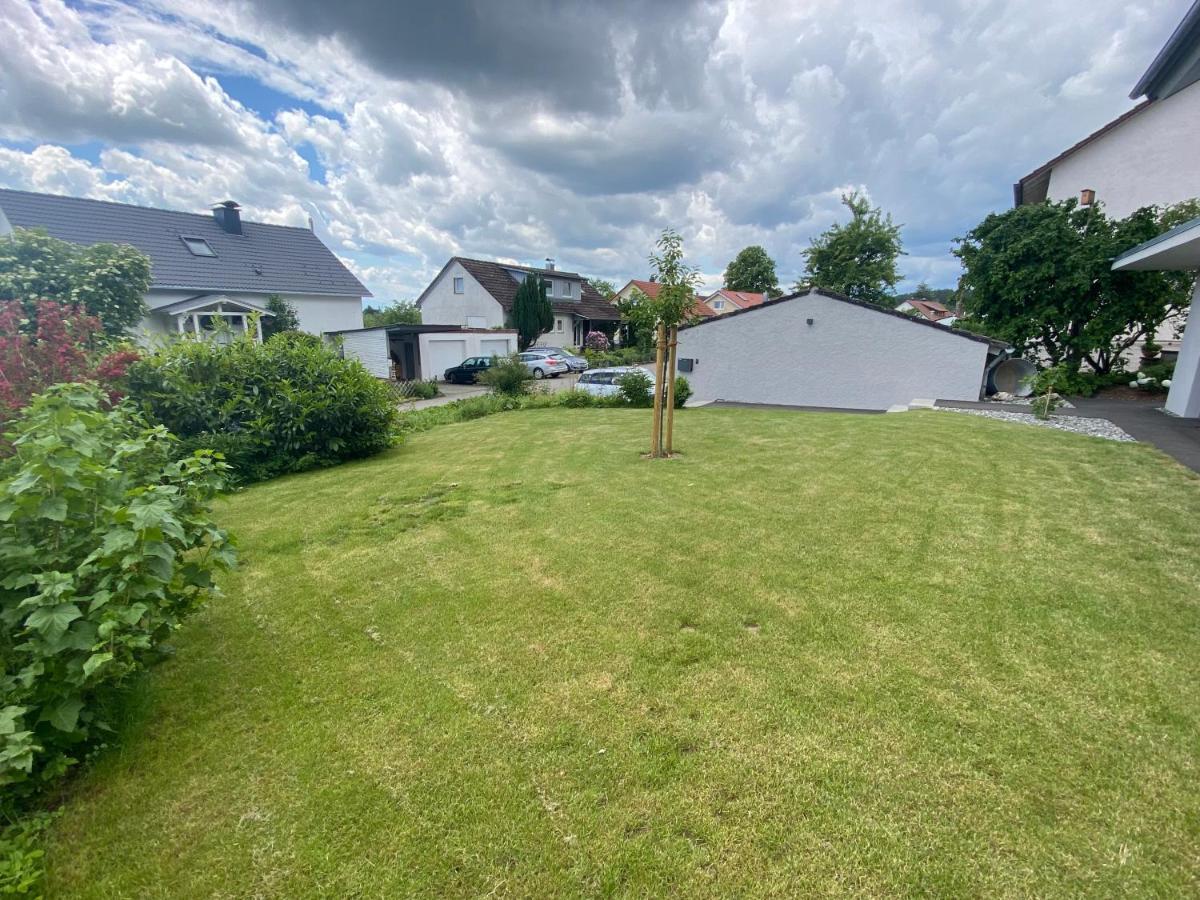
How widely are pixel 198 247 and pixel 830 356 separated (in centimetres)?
2715

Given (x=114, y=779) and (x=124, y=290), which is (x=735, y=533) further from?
(x=124, y=290)

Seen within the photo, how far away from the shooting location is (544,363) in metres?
25.9

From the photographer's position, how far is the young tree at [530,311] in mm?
32781

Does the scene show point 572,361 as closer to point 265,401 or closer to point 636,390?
point 636,390

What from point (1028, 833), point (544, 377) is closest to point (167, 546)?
point (1028, 833)

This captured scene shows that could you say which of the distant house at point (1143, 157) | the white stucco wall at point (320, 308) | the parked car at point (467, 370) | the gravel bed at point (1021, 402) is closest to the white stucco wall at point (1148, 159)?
the distant house at point (1143, 157)

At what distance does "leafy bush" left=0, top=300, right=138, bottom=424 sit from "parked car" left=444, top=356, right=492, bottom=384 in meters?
19.3

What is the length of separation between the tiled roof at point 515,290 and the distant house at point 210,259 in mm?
8778

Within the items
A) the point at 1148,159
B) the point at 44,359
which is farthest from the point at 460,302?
the point at 1148,159

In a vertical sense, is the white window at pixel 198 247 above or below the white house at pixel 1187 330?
above

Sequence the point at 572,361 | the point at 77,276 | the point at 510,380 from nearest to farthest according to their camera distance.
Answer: the point at 77,276 < the point at 510,380 < the point at 572,361

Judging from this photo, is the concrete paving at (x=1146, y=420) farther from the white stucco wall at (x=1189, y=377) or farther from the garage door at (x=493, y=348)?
the garage door at (x=493, y=348)

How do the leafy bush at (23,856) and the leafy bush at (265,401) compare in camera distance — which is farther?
the leafy bush at (265,401)

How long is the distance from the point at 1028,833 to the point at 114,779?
11.4ft
